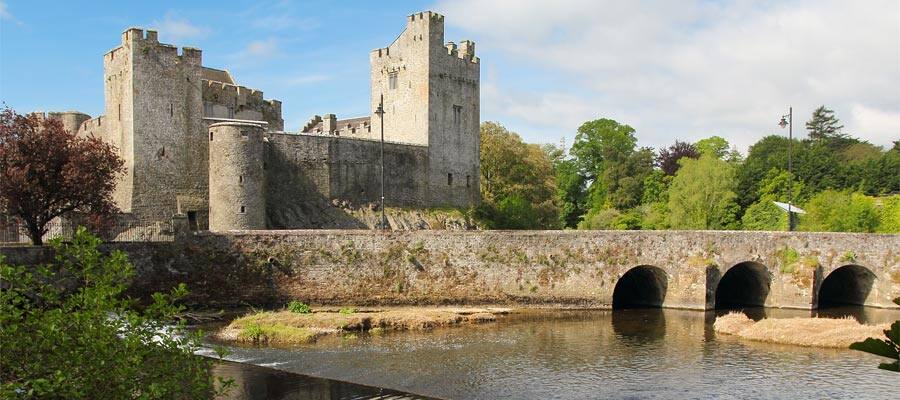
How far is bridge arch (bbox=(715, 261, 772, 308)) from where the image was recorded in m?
39.6

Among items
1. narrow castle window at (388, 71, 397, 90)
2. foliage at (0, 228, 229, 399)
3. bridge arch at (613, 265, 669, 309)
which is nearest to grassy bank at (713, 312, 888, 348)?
bridge arch at (613, 265, 669, 309)

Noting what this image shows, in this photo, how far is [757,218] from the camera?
5984 centimetres

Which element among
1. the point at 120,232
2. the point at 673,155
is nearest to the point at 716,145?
the point at 673,155

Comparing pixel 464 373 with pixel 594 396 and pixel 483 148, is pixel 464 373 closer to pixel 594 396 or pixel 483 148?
pixel 594 396

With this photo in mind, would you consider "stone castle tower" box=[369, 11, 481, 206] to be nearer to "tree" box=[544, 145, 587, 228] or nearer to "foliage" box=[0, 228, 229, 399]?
"tree" box=[544, 145, 587, 228]

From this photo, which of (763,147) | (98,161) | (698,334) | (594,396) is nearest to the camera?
(594,396)

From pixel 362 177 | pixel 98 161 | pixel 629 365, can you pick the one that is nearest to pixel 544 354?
pixel 629 365

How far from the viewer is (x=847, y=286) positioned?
42.9 meters

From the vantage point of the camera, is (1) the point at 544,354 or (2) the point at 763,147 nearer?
(1) the point at 544,354

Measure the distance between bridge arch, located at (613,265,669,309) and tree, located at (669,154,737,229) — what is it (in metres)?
18.9

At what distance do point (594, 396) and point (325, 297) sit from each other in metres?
18.9

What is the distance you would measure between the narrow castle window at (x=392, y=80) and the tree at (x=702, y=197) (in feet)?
75.7

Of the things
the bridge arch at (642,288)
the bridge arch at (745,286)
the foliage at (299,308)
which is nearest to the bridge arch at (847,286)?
the bridge arch at (745,286)

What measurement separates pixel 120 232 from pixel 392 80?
76.9 feet
